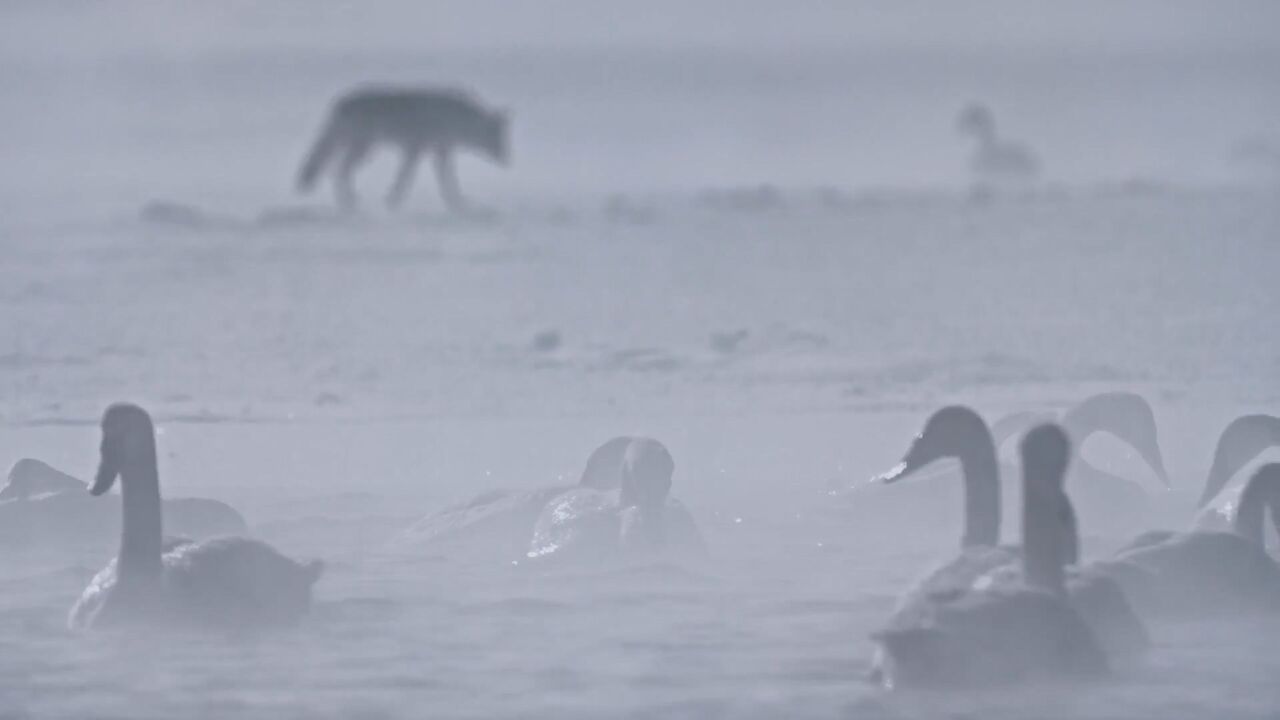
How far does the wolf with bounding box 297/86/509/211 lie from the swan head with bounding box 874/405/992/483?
24.8ft

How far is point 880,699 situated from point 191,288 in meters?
8.60

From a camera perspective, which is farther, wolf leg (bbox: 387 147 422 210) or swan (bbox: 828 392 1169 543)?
wolf leg (bbox: 387 147 422 210)

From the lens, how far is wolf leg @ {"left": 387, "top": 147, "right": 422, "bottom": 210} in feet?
57.1

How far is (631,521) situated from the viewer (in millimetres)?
10742

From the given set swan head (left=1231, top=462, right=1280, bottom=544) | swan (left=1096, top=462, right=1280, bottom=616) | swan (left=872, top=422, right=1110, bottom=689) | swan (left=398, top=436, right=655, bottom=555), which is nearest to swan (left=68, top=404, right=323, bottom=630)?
swan (left=398, top=436, right=655, bottom=555)

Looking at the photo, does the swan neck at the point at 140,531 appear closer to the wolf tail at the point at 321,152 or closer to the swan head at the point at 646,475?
the swan head at the point at 646,475

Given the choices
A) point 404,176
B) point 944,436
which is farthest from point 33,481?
point 404,176

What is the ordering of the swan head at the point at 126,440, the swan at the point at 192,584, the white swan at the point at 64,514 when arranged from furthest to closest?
the white swan at the point at 64,514 → the swan head at the point at 126,440 → the swan at the point at 192,584

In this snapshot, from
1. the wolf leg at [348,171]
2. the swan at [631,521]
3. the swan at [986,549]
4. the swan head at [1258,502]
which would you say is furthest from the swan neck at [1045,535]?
the wolf leg at [348,171]

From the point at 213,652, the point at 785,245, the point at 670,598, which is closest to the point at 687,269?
the point at 785,245

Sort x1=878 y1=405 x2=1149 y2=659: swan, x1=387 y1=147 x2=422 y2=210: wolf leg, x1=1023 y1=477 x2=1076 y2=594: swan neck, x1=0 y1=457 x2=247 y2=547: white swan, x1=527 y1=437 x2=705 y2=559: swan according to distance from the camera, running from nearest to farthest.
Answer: x1=1023 y1=477 x2=1076 y2=594: swan neck < x1=878 y1=405 x2=1149 y2=659: swan < x1=527 y1=437 x2=705 y2=559: swan < x1=0 y1=457 x2=247 y2=547: white swan < x1=387 y1=147 x2=422 y2=210: wolf leg

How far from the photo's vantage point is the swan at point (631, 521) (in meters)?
10.6

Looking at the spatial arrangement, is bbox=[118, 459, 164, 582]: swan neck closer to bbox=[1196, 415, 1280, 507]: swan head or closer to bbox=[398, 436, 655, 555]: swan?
bbox=[398, 436, 655, 555]: swan

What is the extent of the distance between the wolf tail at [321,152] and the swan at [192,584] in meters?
8.04
